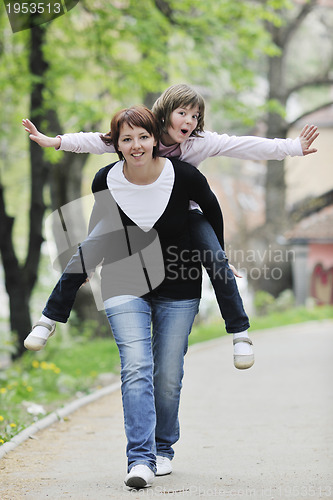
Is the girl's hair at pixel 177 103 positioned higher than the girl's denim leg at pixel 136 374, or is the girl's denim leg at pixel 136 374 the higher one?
the girl's hair at pixel 177 103

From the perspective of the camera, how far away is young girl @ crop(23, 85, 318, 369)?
13.5ft

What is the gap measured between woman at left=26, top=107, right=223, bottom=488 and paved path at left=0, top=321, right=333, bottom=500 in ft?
1.78

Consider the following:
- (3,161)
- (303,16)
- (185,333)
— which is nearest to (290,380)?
(185,333)

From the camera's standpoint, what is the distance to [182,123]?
4.07 m

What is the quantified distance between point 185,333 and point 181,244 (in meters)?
→ 0.50

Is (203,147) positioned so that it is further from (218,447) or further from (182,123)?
(218,447)

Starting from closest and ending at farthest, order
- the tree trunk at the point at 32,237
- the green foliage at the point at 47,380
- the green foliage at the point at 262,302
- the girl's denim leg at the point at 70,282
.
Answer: the girl's denim leg at the point at 70,282
the green foliage at the point at 47,380
the tree trunk at the point at 32,237
the green foliage at the point at 262,302

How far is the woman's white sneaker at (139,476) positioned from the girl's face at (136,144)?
1572mm

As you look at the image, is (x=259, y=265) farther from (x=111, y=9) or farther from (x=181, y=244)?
(x=181, y=244)

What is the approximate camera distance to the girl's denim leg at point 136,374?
4000mm

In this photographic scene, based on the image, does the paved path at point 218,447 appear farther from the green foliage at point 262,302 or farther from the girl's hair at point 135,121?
the green foliage at point 262,302

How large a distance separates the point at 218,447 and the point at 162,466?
1.15 meters

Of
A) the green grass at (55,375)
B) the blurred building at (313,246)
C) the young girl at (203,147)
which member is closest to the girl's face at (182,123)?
the young girl at (203,147)

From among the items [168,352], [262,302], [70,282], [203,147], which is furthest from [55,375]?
[262,302]
